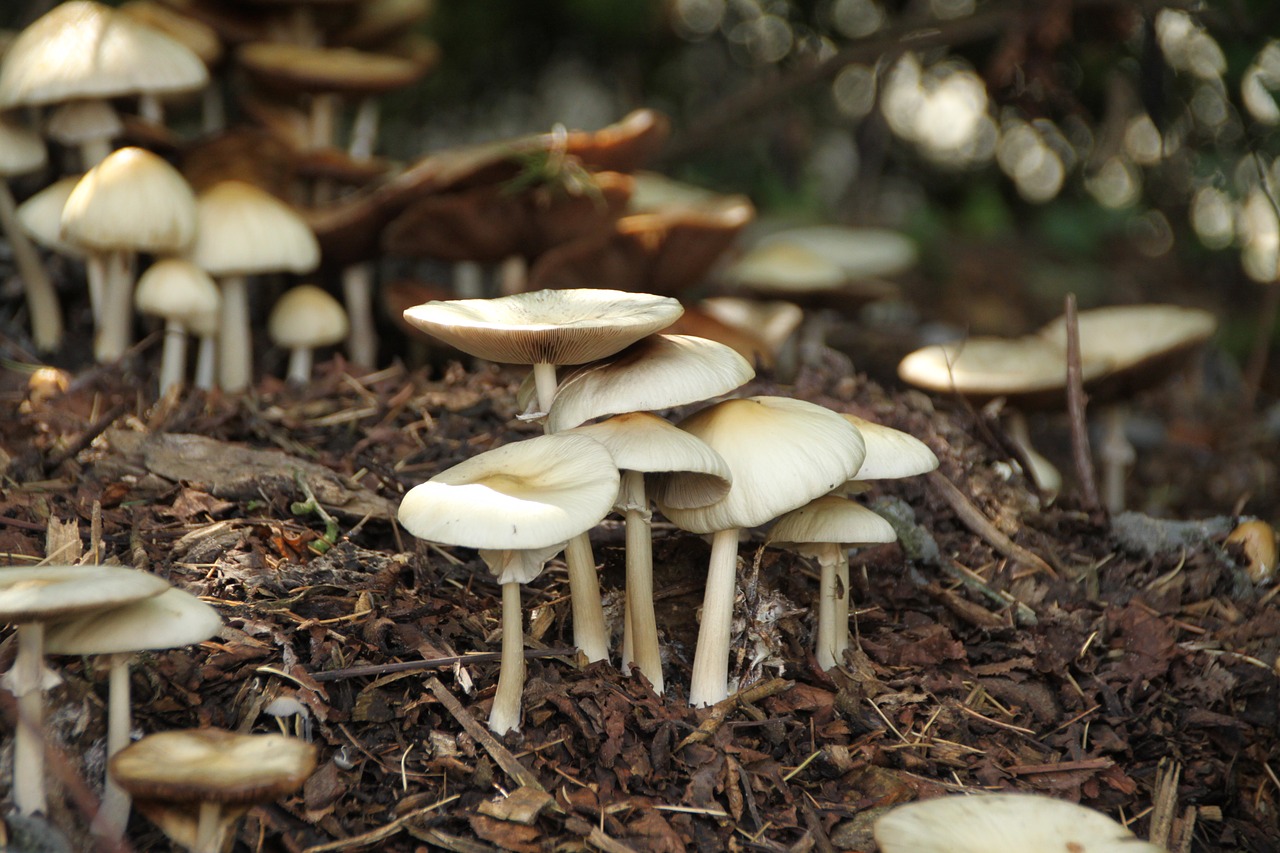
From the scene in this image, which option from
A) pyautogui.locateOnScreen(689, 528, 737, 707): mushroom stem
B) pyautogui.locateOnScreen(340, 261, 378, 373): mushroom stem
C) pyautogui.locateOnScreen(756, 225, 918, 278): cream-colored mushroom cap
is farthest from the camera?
pyautogui.locateOnScreen(756, 225, 918, 278): cream-colored mushroom cap

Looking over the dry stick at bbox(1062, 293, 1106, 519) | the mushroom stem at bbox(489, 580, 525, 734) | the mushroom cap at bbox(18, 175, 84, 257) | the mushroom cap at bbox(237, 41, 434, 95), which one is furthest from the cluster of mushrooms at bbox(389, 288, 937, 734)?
the mushroom cap at bbox(237, 41, 434, 95)

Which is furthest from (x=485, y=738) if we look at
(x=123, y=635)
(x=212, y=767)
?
(x=123, y=635)

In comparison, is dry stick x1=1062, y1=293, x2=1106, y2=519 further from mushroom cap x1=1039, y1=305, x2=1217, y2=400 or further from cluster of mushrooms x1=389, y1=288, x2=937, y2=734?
cluster of mushrooms x1=389, y1=288, x2=937, y2=734

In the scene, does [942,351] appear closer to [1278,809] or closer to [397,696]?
[1278,809]

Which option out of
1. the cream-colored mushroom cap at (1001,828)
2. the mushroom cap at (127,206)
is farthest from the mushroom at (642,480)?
the mushroom cap at (127,206)

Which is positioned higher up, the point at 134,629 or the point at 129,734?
the point at 134,629

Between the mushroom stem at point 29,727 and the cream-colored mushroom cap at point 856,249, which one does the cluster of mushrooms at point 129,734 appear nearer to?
the mushroom stem at point 29,727

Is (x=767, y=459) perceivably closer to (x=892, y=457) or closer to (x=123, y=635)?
(x=892, y=457)
